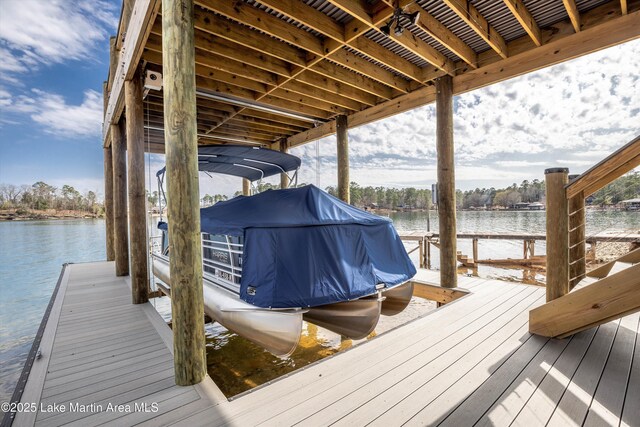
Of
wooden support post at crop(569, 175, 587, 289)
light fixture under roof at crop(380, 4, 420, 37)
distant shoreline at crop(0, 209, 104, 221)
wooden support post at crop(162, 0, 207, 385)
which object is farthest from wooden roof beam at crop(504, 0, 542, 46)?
distant shoreline at crop(0, 209, 104, 221)

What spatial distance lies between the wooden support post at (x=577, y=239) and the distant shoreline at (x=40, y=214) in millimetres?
43275

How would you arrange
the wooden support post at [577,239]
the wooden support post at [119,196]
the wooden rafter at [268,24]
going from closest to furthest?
the wooden support post at [577,239]
the wooden rafter at [268,24]
the wooden support post at [119,196]

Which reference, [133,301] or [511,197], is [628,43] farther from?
[511,197]

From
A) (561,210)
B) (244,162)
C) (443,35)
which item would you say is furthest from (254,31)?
(561,210)

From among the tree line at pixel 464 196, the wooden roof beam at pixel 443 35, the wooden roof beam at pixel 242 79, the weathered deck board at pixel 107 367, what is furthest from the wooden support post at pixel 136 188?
the tree line at pixel 464 196

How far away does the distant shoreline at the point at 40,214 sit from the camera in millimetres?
29367

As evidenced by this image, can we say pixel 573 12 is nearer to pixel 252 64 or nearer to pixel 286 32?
pixel 286 32

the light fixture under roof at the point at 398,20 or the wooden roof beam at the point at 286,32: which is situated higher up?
the wooden roof beam at the point at 286,32

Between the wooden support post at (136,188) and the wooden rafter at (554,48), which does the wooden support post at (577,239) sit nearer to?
the wooden rafter at (554,48)

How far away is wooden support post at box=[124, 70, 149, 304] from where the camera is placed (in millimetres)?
4023

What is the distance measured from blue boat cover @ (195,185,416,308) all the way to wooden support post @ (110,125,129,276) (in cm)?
340

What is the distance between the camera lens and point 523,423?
4.78 ft

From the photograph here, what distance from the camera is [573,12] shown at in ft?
10.0

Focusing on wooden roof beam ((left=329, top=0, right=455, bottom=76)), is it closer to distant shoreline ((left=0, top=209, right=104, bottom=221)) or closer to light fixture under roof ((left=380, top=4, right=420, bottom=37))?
light fixture under roof ((left=380, top=4, right=420, bottom=37))
